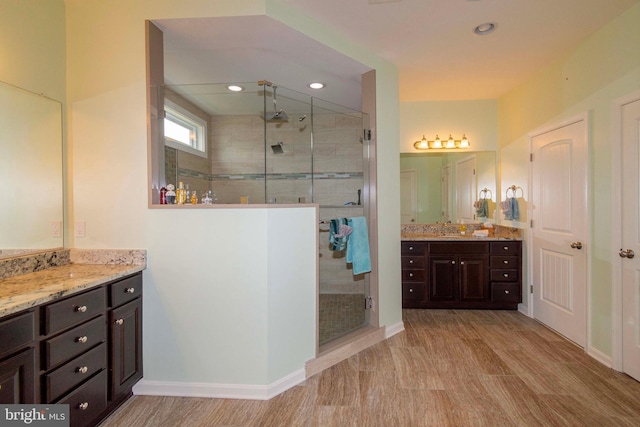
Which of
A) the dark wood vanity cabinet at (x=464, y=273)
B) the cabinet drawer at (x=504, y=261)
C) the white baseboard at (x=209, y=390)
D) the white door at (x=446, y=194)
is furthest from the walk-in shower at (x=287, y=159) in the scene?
the cabinet drawer at (x=504, y=261)

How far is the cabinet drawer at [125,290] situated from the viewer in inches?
75.5

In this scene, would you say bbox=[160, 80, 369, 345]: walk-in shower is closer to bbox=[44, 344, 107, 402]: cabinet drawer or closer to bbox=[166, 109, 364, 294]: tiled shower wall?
bbox=[166, 109, 364, 294]: tiled shower wall

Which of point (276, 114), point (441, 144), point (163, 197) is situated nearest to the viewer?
point (163, 197)

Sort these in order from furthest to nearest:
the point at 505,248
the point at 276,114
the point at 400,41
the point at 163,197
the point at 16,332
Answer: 1. the point at 505,248
2. the point at 400,41
3. the point at 276,114
4. the point at 163,197
5. the point at 16,332

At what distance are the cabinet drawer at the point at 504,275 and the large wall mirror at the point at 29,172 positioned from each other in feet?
14.0

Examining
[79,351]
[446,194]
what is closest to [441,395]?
[79,351]

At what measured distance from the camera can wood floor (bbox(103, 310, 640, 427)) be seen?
192 cm

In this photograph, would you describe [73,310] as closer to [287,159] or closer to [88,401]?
[88,401]

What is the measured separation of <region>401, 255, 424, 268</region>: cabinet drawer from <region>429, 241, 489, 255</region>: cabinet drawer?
15cm

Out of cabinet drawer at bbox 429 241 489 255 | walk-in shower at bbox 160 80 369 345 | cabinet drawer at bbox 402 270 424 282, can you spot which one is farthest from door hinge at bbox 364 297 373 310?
cabinet drawer at bbox 429 241 489 255

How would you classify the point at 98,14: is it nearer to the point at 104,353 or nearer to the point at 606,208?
the point at 104,353

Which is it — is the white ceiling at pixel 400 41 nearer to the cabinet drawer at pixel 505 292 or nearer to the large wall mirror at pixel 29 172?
the large wall mirror at pixel 29 172

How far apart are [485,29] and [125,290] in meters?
3.29

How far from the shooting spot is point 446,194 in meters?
4.29
